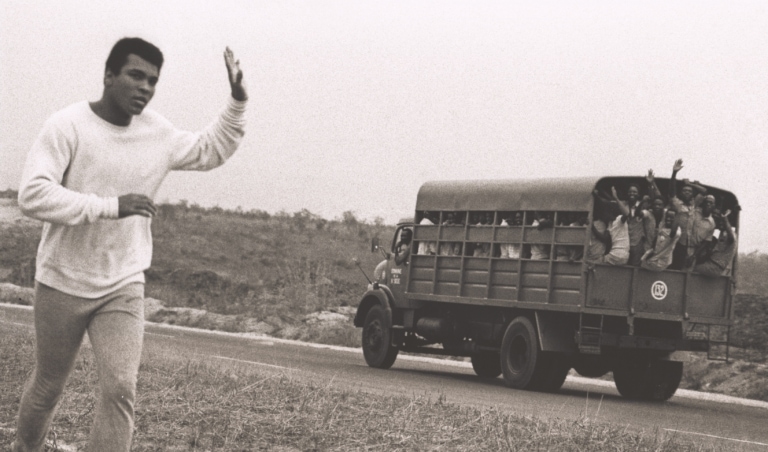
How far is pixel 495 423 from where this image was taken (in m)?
10.4

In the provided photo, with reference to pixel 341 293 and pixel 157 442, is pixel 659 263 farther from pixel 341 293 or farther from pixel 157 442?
pixel 341 293

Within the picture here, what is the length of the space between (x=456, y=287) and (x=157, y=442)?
11861 millimetres

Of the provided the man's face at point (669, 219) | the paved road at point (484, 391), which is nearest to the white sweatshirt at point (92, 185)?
the paved road at point (484, 391)

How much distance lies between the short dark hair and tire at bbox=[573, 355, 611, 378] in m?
13.2

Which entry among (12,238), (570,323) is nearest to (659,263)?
(570,323)

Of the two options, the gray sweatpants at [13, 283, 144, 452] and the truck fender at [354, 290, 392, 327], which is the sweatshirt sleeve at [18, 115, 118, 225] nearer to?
the gray sweatpants at [13, 283, 144, 452]

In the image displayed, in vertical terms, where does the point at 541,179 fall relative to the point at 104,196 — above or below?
above

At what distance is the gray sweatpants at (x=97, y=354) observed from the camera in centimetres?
555

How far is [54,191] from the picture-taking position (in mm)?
5449

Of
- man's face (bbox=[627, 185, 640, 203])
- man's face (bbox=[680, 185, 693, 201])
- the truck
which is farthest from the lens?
man's face (bbox=[680, 185, 693, 201])

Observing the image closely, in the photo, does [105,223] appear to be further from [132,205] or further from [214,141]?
[214,141]

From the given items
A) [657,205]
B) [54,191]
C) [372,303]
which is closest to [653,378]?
[657,205]

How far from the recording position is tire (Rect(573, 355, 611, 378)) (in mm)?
18359

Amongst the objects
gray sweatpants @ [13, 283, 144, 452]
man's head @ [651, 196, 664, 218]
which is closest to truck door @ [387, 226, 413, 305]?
man's head @ [651, 196, 664, 218]
